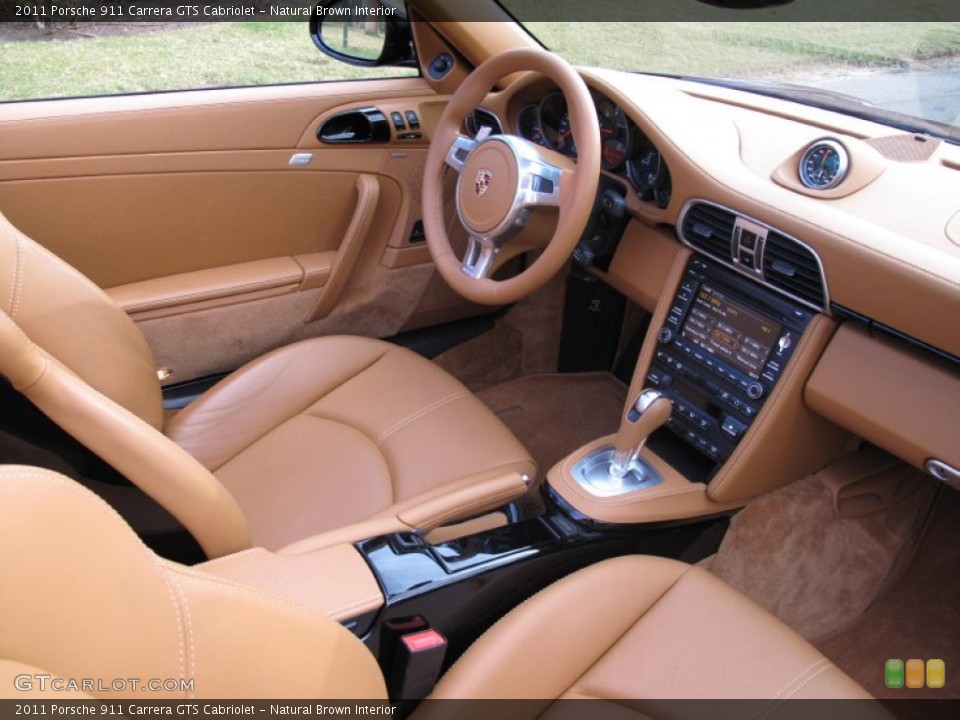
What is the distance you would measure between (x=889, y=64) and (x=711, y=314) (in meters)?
0.62

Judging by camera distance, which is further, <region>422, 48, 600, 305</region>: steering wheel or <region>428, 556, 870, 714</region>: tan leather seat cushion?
<region>422, 48, 600, 305</region>: steering wheel

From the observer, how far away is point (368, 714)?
82 cm

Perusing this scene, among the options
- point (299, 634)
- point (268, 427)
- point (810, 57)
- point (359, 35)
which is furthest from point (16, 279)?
point (810, 57)

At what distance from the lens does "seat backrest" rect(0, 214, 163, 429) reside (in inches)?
49.0

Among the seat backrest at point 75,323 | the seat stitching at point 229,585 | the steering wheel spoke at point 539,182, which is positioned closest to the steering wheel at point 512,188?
the steering wheel spoke at point 539,182

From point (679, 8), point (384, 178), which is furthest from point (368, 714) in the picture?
point (679, 8)

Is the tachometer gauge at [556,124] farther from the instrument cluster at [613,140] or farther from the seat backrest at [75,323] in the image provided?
the seat backrest at [75,323]

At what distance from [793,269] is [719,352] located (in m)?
0.23

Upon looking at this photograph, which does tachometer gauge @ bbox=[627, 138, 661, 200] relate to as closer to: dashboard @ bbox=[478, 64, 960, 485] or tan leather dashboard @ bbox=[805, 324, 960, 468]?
dashboard @ bbox=[478, 64, 960, 485]

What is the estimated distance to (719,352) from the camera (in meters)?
1.60

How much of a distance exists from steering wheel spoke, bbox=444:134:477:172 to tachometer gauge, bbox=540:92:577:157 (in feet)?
0.83

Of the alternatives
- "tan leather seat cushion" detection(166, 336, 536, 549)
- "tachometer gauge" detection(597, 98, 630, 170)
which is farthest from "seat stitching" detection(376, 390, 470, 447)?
"tachometer gauge" detection(597, 98, 630, 170)

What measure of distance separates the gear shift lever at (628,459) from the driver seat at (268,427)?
0.37ft

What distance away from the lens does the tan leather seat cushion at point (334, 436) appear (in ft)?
4.96
